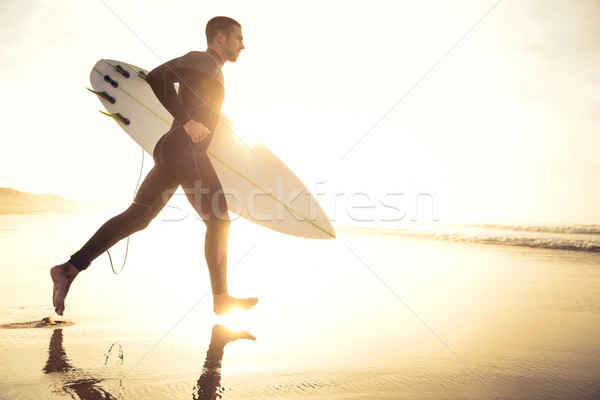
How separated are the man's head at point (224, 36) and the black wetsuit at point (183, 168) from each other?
0.13 m

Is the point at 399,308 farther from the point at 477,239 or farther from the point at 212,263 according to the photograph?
the point at 477,239

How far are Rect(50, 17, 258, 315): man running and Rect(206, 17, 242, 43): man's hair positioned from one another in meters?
0.16

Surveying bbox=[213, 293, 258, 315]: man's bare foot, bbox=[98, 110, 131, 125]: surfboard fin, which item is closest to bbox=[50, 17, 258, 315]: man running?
bbox=[213, 293, 258, 315]: man's bare foot

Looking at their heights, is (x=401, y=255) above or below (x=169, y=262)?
above

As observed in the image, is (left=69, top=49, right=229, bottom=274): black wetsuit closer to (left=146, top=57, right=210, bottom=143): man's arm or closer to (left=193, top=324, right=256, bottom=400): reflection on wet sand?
(left=146, top=57, right=210, bottom=143): man's arm

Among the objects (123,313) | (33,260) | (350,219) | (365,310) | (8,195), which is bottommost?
(123,313)

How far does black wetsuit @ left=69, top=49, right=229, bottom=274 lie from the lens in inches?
98.3

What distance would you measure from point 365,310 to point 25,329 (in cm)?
213

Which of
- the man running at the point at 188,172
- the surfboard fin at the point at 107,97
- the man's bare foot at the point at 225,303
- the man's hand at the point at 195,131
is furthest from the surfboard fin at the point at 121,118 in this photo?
the man's bare foot at the point at 225,303

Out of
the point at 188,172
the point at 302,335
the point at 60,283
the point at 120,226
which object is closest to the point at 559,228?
the point at 302,335

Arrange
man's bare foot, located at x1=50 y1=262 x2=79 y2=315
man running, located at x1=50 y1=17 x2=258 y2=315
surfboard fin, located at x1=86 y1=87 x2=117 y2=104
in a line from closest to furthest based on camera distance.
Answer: man's bare foot, located at x1=50 y1=262 x2=79 y2=315
man running, located at x1=50 y1=17 x2=258 y2=315
surfboard fin, located at x1=86 y1=87 x2=117 y2=104

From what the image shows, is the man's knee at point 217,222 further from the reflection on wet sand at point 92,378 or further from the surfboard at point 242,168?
the surfboard at point 242,168

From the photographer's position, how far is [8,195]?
851 inches

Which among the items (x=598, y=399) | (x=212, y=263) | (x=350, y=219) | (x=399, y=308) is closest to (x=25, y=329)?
(x=212, y=263)
